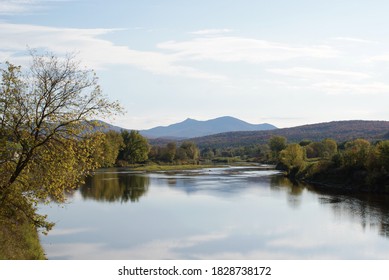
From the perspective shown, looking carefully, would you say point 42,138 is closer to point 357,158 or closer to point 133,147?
point 357,158

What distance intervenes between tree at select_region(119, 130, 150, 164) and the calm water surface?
53.0m

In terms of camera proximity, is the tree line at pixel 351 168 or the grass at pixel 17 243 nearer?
the grass at pixel 17 243

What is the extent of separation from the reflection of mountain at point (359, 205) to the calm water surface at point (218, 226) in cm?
7

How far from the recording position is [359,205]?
3997 centimetres

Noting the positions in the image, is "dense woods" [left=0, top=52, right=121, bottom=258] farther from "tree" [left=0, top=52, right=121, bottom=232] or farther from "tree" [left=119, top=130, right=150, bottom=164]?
"tree" [left=119, top=130, right=150, bottom=164]

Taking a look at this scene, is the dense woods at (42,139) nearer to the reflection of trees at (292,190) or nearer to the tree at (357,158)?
the reflection of trees at (292,190)

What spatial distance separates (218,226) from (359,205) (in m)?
15.4

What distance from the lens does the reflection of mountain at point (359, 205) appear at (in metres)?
31.9

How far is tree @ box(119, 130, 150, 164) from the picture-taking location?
103 meters

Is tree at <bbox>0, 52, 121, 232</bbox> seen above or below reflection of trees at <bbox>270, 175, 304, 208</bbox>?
above

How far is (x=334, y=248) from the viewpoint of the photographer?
25188mm

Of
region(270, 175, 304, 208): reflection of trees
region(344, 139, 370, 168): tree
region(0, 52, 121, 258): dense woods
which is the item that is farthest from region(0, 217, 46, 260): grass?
region(344, 139, 370, 168): tree

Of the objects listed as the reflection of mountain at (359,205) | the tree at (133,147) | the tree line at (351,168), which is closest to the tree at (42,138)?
the reflection of mountain at (359,205)
